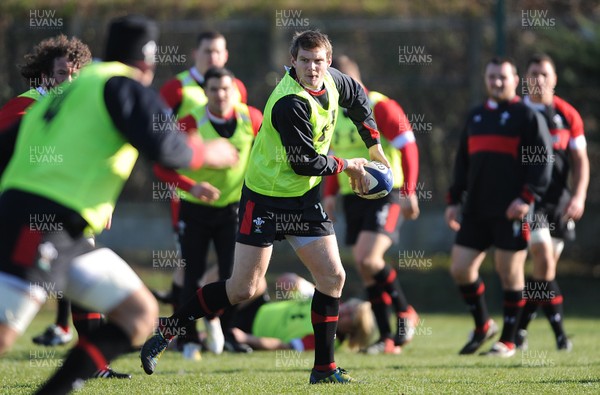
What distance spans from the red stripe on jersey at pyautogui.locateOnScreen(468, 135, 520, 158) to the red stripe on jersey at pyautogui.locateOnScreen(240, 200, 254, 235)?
3.00 meters

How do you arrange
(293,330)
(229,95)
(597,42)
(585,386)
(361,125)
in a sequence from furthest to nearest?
(597,42), (293,330), (229,95), (361,125), (585,386)

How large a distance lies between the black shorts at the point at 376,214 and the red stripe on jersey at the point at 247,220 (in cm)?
259

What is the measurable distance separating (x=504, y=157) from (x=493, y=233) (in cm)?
65

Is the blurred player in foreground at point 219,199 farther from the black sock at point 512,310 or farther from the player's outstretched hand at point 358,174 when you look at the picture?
the black sock at point 512,310

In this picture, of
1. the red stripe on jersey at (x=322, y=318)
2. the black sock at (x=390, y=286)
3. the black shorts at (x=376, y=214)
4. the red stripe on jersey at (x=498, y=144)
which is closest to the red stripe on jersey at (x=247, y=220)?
the red stripe on jersey at (x=322, y=318)

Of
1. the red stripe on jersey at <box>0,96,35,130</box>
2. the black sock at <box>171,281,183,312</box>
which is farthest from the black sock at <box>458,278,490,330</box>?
the red stripe on jersey at <box>0,96,35,130</box>

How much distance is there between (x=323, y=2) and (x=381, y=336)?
713 centimetres

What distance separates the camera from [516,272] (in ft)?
27.9

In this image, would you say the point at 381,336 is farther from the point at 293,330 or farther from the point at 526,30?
the point at 526,30

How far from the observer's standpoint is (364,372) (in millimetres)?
7043

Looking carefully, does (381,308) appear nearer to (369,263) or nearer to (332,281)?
(369,263)

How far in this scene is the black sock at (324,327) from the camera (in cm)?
627

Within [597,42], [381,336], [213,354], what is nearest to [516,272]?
[381,336]

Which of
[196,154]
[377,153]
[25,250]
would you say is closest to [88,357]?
[25,250]
